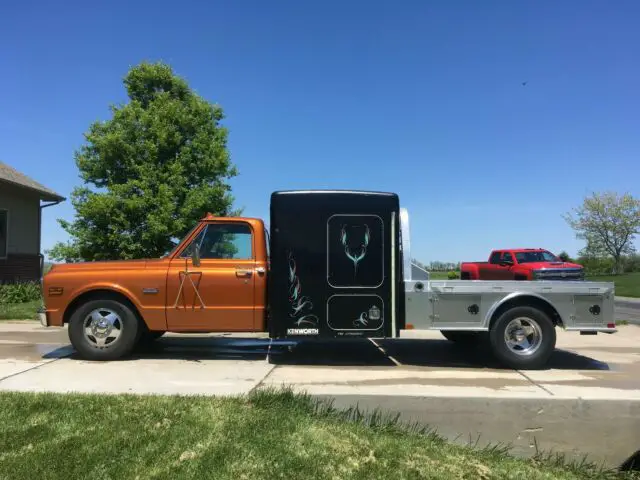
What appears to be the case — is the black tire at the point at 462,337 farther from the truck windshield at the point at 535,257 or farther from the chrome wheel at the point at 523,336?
the truck windshield at the point at 535,257

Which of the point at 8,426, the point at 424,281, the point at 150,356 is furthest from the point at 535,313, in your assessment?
the point at 8,426

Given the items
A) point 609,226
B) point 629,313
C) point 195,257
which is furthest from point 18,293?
point 609,226

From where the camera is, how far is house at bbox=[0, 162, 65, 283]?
17.4 m

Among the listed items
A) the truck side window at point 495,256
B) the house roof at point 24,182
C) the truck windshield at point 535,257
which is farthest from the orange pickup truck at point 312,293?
the house roof at point 24,182

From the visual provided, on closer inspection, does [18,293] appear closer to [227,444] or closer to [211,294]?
[211,294]

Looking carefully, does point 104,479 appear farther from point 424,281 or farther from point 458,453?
point 424,281

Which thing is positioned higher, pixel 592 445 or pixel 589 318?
pixel 589 318

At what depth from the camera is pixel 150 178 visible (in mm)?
16750

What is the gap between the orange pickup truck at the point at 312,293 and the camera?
7.24 meters

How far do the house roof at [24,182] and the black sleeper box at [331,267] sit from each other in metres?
12.7

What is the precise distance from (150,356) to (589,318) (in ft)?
20.4

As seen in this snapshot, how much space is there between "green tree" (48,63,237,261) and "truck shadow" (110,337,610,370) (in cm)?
751

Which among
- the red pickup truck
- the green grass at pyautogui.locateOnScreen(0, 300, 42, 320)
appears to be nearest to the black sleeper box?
the red pickup truck

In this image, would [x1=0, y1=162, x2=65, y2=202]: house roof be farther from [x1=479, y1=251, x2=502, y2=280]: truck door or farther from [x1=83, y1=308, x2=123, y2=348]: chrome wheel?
[x1=479, y1=251, x2=502, y2=280]: truck door
